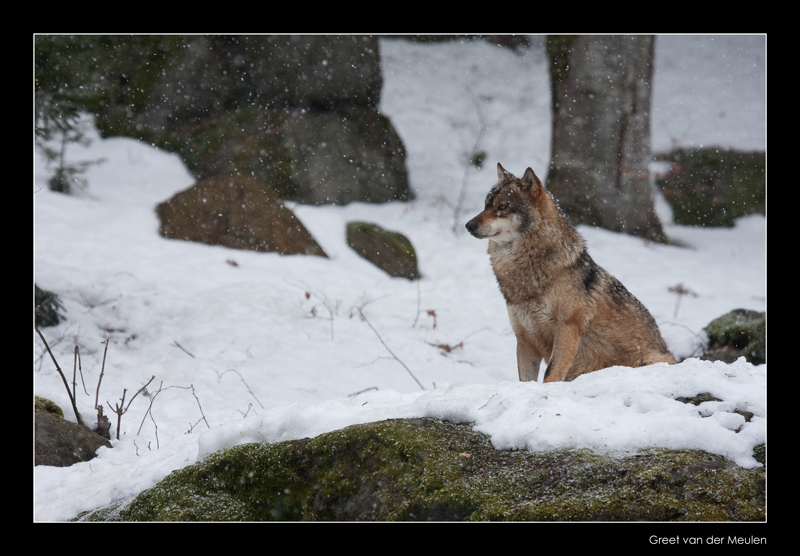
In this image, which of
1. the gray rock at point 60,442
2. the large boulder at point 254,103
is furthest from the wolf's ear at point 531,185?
the large boulder at point 254,103

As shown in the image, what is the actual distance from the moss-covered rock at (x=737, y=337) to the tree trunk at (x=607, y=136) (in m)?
4.21

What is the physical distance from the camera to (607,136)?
42.3 feet

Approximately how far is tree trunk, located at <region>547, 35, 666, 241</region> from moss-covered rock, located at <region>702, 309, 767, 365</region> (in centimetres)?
421

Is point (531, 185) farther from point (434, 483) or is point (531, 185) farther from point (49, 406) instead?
point (49, 406)

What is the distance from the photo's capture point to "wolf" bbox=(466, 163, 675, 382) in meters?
5.19

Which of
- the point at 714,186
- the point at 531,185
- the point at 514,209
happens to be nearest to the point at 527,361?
the point at 514,209

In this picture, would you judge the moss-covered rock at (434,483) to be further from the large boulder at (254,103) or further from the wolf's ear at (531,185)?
the large boulder at (254,103)

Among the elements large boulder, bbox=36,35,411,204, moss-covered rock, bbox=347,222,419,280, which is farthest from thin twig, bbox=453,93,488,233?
moss-covered rock, bbox=347,222,419,280

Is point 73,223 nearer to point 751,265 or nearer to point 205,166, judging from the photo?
point 205,166

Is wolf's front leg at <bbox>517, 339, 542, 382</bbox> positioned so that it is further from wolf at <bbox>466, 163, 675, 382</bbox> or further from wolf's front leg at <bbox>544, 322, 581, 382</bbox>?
wolf's front leg at <bbox>544, 322, 581, 382</bbox>

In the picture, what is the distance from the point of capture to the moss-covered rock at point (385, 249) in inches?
435

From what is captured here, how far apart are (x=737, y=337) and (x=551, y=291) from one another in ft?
14.8
